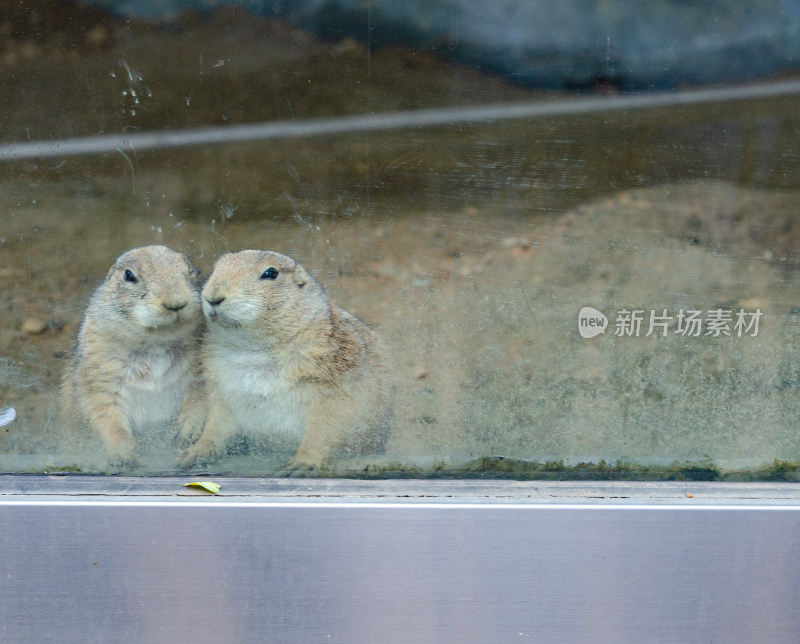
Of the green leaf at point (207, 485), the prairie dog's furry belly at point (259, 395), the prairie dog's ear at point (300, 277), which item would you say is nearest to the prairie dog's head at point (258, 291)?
the prairie dog's ear at point (300, 277)

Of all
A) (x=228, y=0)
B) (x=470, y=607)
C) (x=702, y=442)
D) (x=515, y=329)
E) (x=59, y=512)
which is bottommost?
(x=470, y=607)

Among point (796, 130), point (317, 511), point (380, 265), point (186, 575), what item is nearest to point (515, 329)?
point (380, 265)

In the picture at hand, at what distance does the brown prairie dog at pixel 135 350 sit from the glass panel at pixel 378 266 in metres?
0.01

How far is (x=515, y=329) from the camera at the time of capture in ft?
8.86

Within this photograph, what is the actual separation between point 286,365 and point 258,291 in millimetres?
286

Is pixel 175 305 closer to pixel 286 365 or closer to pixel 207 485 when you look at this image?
pixel 286 365

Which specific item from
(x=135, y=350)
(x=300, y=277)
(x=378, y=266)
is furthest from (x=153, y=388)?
(x=378, y=266)

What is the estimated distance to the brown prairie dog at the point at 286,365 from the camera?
262 centimetres

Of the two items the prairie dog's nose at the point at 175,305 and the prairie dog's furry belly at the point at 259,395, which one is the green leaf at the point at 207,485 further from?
the prairie dog's nose at the point at 175,305

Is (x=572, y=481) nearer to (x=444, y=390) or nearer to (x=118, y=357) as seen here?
(x=444, y=390)

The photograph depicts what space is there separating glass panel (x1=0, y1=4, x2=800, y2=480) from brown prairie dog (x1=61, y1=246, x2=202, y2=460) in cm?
1

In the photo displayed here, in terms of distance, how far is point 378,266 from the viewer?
2.65 meters

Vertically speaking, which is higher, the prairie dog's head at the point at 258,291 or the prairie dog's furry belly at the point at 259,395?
the prairie dog's head at the point at 258,291

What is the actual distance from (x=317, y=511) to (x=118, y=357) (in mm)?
909
